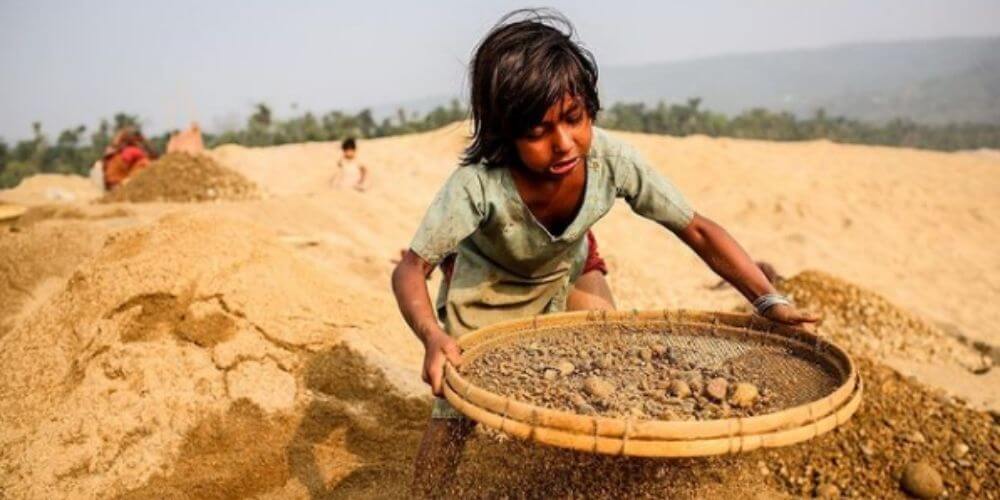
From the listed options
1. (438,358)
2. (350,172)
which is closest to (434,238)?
(438,358)

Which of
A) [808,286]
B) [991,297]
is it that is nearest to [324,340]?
[808,286]

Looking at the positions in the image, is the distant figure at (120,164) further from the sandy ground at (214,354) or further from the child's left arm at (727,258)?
the child's left arm at (727,258)

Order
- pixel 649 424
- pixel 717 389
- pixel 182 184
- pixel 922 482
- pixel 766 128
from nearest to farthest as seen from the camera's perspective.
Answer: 1. pixel 649 424
2. pixel 717 389
3. pixel 922 482
4. pixel 182 184
5. pixel 766 128

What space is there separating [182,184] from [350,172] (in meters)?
1.66

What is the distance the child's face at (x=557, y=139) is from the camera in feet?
5.21

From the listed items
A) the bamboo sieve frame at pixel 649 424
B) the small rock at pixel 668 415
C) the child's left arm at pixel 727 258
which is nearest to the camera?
the bamboo sieve frame at pixel 649 424

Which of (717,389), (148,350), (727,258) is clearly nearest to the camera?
(717,389)

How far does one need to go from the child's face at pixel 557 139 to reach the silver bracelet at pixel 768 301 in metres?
0.56

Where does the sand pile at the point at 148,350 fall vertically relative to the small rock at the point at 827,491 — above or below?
above

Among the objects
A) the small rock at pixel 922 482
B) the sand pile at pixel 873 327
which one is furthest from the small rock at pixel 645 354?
the sand pile at pixel 873 327

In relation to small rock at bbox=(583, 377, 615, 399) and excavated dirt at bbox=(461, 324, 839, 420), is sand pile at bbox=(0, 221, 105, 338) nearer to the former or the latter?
excavated dirt at bbox=(461, 324, 839, 420)

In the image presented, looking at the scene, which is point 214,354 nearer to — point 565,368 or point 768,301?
point 565,368

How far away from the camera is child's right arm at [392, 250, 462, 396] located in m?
1.45

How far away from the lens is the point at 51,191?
8516 millimetres
